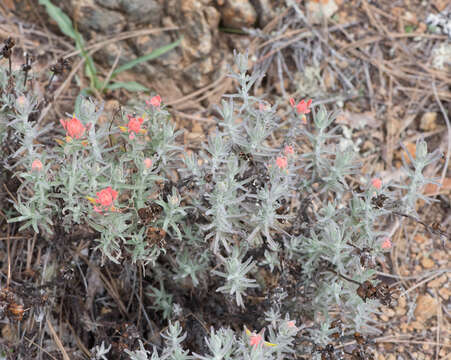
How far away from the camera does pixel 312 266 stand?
2.88m

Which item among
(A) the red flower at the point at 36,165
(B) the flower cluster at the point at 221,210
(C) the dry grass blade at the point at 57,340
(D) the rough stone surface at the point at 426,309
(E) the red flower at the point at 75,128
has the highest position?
(E) the red flower at the point at 75,128

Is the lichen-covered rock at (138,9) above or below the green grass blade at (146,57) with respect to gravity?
above

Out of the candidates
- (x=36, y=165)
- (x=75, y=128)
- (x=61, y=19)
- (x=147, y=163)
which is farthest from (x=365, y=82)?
(x=36, y=165)

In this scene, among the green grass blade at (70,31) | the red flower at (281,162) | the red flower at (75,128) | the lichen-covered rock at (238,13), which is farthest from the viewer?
the lichen-covered rock at (238,13)

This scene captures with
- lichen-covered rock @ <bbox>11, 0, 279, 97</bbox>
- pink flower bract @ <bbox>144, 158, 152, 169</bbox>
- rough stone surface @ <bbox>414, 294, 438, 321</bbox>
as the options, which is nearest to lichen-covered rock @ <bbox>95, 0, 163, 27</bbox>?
lichen-covered rock @ <bbox>11, 0, 279, 97</bbox>

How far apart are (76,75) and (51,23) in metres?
0.56

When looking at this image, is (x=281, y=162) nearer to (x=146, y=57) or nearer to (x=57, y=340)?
(x=57, y=340)

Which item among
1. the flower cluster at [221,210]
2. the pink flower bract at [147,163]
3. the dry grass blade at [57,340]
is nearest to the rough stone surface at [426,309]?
the flower cluster at [221,210]

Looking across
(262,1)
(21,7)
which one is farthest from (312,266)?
(21,7)

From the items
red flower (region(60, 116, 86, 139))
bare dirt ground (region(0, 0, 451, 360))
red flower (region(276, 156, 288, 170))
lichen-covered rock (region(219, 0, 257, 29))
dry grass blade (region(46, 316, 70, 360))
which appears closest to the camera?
red flower (region(60, 116, 86, 139))

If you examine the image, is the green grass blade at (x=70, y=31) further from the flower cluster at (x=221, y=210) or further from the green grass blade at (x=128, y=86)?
the flower cluster at (x=221, y=210)

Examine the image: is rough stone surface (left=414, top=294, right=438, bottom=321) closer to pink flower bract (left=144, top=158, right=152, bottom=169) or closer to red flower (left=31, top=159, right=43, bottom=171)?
pink flower bract (left=144, top=158, right=152, bottom=169)

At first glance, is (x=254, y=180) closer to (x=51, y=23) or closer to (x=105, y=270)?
(x=105, y=270)

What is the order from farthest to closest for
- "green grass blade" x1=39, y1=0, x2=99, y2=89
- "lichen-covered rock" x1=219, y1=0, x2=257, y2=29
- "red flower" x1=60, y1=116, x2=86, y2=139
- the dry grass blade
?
"lichen-covered rock" x1=219, y1=0, x2=257, y2=29, "green grass blade" x1=39, y1=0, x2=99, y2=89, the dry grass blade, "red flower" x1=60, y1=116, x2=86, y2=139
